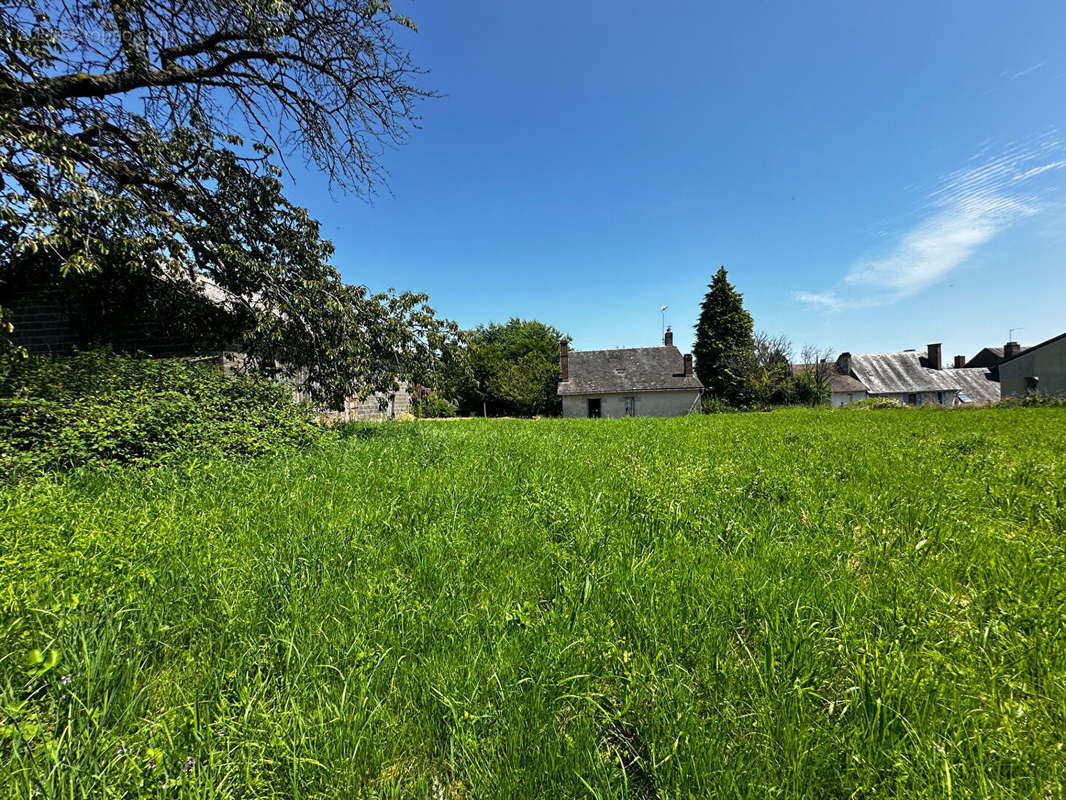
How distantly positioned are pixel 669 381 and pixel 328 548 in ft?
112

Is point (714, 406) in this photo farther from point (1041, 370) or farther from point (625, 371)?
point (1041, 370)

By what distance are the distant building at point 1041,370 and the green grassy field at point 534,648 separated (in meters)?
41.4

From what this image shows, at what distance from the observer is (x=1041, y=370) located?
3011cm

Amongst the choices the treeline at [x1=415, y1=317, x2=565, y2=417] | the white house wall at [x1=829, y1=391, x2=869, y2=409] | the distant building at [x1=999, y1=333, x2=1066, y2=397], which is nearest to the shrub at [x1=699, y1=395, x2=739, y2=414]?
the treeline at [x1=415, y1=317, x2=565, y2=417]

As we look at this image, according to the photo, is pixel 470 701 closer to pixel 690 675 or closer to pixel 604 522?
pixel 690 675

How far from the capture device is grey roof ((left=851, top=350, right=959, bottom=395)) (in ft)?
151

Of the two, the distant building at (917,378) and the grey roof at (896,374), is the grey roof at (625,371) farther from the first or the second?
the grey roof at (896,374)

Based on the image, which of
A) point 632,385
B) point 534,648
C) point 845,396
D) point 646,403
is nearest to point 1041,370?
point 845,396

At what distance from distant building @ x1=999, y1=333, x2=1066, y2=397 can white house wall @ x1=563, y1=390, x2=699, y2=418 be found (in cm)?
2299

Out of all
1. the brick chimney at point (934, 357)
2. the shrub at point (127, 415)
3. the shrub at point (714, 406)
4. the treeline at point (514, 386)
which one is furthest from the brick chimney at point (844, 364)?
the shrub at point (127, 415)

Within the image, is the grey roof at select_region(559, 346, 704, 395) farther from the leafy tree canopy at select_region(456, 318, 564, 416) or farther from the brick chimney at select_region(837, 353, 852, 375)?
the brick chimney at select_region(837, 353, 852, 375)

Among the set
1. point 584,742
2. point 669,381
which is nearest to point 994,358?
point 669,381

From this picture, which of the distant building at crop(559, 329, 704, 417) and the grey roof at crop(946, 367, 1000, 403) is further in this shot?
the grey roof at crop(946, 367, 1000, 403)

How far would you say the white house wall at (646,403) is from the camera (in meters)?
33.3
